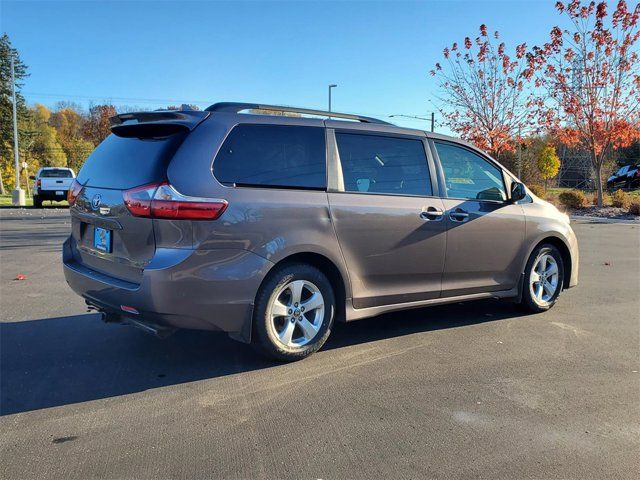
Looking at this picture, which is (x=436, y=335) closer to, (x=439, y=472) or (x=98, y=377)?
(x=439, y=472)

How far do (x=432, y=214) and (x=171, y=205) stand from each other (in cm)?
236

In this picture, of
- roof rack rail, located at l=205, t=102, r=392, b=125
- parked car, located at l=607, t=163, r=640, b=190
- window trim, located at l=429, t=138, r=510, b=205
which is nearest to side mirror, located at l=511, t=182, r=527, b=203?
window trim, located at l=429, t=138, r=510, b=205

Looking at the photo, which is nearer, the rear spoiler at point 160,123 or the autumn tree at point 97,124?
the rear spoiler at point 160,123

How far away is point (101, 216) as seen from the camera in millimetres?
4004

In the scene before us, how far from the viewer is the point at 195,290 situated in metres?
3.62

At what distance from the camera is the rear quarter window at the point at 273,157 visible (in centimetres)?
381

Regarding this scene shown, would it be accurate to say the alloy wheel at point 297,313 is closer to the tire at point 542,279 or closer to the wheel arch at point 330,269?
the wheel arch at point 330,269

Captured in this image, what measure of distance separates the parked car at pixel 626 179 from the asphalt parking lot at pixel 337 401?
120 ft

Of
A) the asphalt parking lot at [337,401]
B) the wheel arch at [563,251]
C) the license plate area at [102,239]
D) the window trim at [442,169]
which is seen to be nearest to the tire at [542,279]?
the wheel arch at [563,251]

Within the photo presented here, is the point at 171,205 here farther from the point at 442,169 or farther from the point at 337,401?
the point at 442,169

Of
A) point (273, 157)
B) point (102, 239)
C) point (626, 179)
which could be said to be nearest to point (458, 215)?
point (273, 157)

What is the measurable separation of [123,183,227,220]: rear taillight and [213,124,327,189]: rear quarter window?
9.0 inches

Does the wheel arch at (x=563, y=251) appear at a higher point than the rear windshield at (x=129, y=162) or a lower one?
lower

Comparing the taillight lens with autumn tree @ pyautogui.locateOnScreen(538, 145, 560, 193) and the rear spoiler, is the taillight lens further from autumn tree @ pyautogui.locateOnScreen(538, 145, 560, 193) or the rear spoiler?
autumn tree @ pyautogui.locateOnScreen(538, 145, 560, 193)
